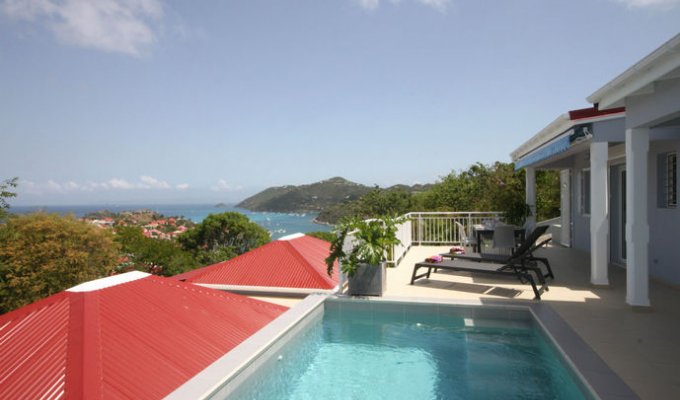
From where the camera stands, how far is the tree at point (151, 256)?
15.1 meters

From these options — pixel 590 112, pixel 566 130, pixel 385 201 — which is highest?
pixel 590 112

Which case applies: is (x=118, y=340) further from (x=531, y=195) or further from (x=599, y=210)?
(x=531, y=195)

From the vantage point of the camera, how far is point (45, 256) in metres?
11.0

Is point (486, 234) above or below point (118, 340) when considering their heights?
above

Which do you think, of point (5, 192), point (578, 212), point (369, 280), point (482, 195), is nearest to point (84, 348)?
point (369, 280)

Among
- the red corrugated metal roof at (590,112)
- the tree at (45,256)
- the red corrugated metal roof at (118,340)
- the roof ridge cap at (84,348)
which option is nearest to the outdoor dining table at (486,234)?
the red corrugated metal roof at (590,112)

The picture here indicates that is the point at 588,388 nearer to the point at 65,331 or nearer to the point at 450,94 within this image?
the point at 65,331

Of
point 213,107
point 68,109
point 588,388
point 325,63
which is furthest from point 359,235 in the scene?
point 68,109

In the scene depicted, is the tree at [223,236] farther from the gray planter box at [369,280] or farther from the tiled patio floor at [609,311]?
the gray planter box at [369,280]

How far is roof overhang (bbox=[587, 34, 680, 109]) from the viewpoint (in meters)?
3.81

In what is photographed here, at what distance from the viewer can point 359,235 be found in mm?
6574

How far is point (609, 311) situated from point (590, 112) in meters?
Answer: 3.05

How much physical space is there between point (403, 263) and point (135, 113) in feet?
73.0

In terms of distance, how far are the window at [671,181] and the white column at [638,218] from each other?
78.0 inches
